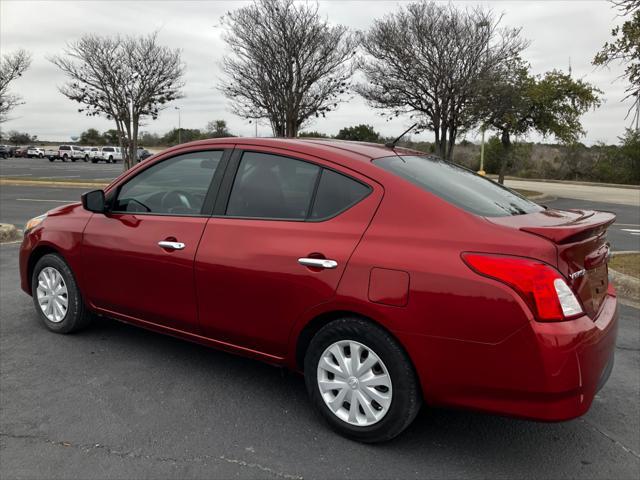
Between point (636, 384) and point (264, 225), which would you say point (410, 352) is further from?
point (636, 384)

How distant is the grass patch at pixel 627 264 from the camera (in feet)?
22.5

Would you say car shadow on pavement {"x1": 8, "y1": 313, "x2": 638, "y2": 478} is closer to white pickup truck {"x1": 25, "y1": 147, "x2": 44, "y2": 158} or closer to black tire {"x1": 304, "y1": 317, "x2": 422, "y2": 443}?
black tire {"x1": 304, "y1": 317, "x2": 422, "y2": 443}

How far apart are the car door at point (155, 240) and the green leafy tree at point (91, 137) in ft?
303

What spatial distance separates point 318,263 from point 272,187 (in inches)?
26.6

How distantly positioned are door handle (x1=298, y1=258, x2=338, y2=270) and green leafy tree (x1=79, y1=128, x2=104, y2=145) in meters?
93.9

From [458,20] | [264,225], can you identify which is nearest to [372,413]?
[264,225]

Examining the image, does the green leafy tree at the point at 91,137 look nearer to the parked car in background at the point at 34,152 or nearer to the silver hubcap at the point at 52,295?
the parked car in background at the point at 34,152

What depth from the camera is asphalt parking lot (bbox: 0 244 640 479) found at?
8.84ft

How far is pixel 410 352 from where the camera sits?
8.77 ft

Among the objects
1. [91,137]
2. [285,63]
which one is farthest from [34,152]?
[285,63]

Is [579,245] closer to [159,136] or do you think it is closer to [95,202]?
[95,202]

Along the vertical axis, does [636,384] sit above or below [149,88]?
below

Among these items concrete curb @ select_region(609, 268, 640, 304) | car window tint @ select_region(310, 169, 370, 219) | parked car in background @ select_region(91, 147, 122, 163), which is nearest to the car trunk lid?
car window tint @ select_region(310, 169, 370, 219)

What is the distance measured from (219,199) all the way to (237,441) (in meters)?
1.46
